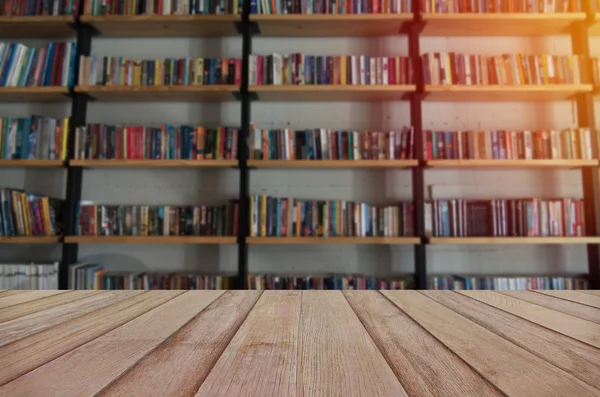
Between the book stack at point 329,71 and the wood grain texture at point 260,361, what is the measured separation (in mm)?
1718

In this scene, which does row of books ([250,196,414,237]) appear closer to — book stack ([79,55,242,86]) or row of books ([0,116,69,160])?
book stack ([79,55,242,86])

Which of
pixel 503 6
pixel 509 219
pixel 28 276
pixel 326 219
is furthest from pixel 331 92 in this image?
pixel 28 276

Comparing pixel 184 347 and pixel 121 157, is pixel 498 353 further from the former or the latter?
pixel 121 157

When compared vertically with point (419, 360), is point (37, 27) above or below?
above

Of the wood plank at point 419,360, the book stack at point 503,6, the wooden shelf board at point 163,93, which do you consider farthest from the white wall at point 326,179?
the wood plank at point 419,360

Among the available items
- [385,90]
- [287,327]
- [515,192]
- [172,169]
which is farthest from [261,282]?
[515,192]

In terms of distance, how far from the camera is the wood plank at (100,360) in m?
0.35

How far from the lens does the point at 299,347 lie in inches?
18.3

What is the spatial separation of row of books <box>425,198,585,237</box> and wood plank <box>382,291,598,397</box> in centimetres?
148

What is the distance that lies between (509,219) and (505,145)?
0.42 meters

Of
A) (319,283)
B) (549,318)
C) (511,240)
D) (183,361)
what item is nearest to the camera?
(183,361)

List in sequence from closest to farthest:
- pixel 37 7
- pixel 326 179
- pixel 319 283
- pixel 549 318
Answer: pixel 549 318, pixel 319 283, pixel 37 7, pixel 326 179

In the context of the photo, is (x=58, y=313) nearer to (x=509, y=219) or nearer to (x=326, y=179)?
(x=326, y=179)

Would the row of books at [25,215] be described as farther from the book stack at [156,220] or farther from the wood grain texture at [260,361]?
the wood grain texture at [260,361]
